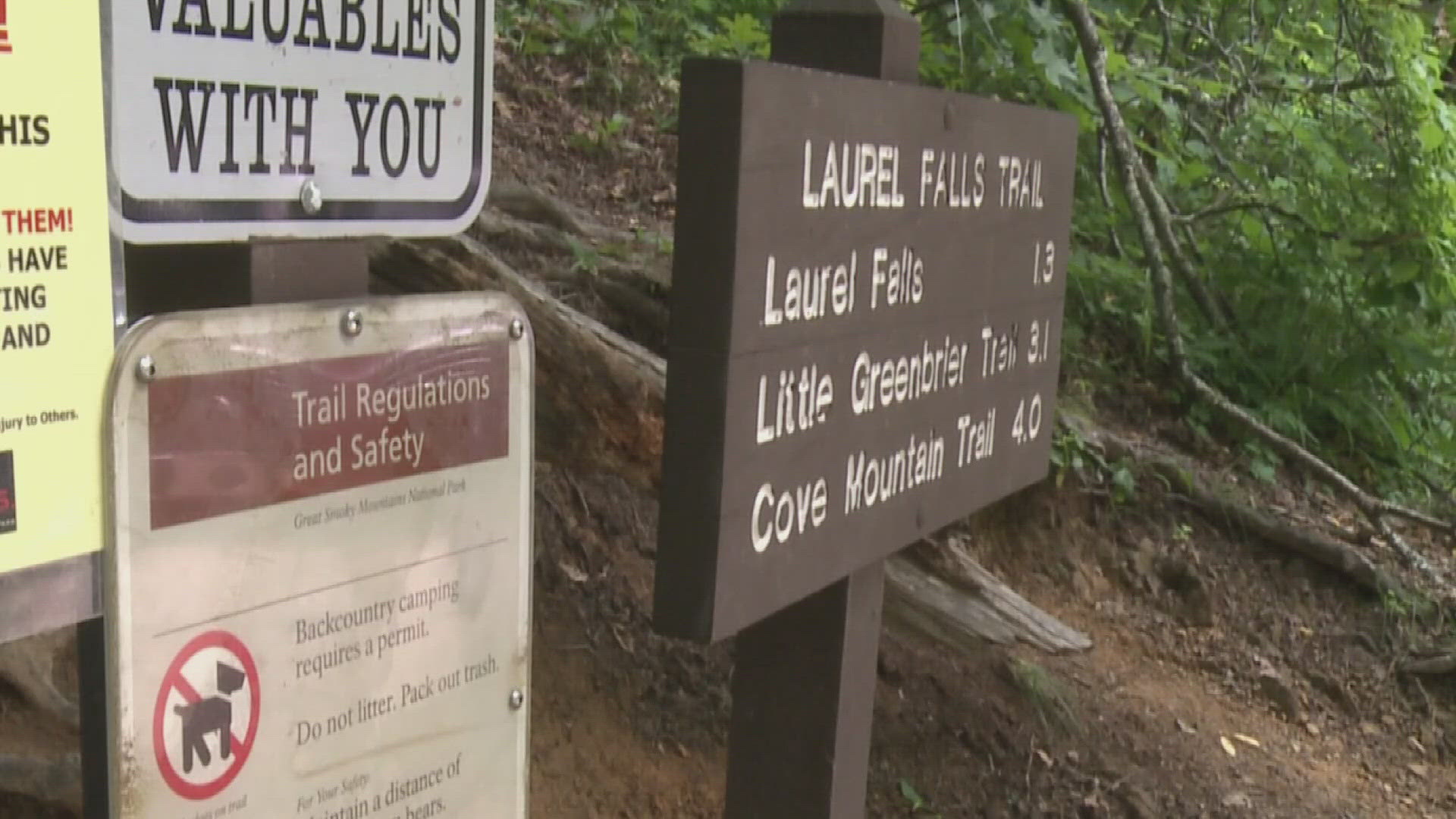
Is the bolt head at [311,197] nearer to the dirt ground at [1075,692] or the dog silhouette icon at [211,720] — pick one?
the dog silhouette icon at [211,720]

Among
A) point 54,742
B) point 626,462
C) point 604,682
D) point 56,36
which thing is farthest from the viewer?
point 604,682

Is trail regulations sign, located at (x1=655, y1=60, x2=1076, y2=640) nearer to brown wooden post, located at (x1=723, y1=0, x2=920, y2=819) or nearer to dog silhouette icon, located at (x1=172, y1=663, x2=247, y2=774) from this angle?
brown wooden post, located at (x1=723, y1=0, x2=920, y2=819)

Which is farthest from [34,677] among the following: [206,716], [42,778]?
[206,716]

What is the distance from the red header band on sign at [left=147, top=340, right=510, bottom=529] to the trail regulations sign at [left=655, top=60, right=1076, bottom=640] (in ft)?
0.87

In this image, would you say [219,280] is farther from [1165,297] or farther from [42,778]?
[1165,297]

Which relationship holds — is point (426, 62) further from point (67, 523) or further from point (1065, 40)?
point (1065, 40)

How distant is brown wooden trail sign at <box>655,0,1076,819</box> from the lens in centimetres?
167

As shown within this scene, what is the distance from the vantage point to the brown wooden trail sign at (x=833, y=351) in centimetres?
167

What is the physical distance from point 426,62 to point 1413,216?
4.78 m

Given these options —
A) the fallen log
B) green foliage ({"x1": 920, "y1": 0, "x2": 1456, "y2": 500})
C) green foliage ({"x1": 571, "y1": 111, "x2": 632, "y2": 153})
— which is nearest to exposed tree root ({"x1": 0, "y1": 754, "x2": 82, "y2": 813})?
green foliage ({"x1": 920, "y1": 0, "x2": 1456, "y2": 500})

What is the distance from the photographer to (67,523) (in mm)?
1322

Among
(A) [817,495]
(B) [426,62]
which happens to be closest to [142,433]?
(B) [426,62]

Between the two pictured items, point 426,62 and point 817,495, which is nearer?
point 426,62

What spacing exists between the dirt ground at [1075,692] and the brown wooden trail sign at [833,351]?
4.80ft
